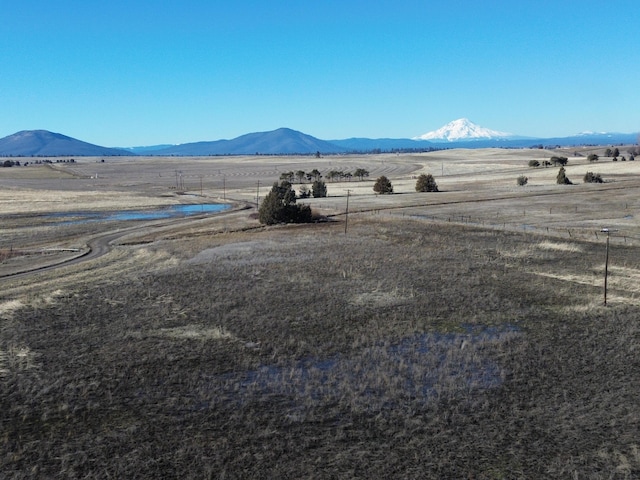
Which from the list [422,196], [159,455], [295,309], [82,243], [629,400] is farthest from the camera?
[422,196]

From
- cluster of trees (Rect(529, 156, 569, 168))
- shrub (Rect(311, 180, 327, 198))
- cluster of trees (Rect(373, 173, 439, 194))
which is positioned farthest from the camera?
cluster of trees (Rect(529, 156, 569, 168))

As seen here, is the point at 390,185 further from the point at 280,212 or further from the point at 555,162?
the point at 555,162

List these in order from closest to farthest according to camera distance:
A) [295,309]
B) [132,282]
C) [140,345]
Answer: [140,345] → [295,309] → [132,282]

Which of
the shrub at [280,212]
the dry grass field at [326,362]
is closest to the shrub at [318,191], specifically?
the shrub at [280,212]

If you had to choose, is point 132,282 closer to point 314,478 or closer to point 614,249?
point 314,478

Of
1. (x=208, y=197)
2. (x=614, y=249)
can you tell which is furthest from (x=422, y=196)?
(x=614, y=249)

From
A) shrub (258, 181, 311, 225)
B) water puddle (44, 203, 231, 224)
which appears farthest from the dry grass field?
water puddle (44, 203, 231, 224)

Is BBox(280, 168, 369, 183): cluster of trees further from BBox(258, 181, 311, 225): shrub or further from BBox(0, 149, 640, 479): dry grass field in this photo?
BBox(0, 149, 640, 479): dry grass field
